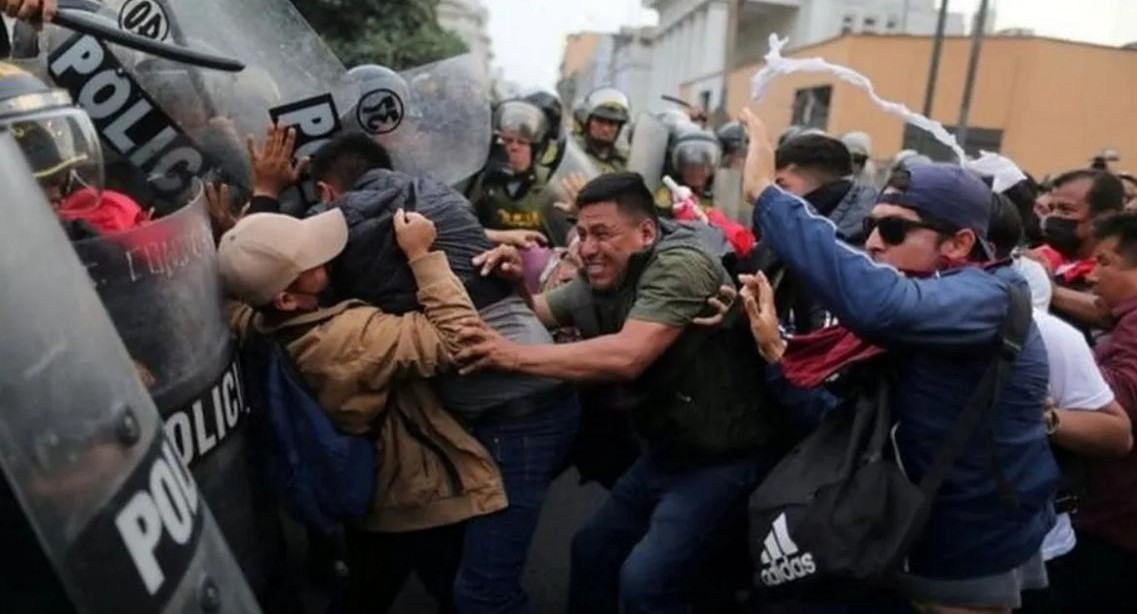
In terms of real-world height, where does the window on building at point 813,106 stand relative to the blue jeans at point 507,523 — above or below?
below

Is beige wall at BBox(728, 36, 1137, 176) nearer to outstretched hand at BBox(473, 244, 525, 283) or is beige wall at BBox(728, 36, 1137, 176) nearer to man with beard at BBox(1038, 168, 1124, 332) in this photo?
man with beard at BBox(1038, 168, 1124, 332)

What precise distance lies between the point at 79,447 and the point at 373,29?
12.1 metres

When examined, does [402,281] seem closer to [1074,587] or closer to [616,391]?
[616,391]

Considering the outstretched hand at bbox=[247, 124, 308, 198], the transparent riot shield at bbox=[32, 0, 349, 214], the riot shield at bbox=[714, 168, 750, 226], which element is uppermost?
the transparent riot shield at bbox=[32, 0, 349, 214]

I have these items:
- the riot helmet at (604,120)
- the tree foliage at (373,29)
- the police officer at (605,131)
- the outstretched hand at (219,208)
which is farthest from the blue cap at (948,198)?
the tree foliage at (373,29)

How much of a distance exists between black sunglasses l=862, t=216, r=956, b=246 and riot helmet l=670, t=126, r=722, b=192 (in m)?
3.76

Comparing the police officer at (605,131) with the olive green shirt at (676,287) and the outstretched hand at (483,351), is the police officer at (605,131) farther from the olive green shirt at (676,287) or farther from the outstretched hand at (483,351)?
the outstretched hand at (483,351)

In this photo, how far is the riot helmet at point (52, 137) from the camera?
5.41ft

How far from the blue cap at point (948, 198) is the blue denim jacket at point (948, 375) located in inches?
4.8

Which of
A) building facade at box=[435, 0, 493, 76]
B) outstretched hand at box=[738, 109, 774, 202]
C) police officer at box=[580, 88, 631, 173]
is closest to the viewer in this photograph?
outstretched hand at box=[738, 109, 774, 202]

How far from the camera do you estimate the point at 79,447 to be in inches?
39.6

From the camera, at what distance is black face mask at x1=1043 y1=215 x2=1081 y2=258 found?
12.8 ft

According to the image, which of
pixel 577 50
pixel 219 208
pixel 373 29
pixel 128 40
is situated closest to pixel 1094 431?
pixel 128 40

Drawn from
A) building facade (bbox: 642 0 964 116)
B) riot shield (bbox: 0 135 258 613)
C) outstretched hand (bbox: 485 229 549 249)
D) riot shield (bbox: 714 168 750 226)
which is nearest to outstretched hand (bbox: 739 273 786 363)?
outstretched hand (bbox: 485 229 549 249)
